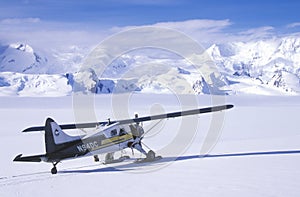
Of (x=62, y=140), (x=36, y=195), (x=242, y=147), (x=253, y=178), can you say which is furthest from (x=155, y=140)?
(x=36, y=195)

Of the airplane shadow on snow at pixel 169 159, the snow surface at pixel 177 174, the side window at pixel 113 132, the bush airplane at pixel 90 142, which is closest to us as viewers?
the snow surface at pixel 177 174

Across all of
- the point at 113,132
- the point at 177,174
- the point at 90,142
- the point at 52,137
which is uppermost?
the point at 52,137

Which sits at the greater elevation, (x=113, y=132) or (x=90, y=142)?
(x=113, y=132)

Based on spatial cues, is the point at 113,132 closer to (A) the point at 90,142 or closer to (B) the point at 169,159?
(A) the point at 90,142

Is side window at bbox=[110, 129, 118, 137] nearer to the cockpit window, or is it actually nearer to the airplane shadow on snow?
the cockpit window

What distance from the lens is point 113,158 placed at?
61.9ft

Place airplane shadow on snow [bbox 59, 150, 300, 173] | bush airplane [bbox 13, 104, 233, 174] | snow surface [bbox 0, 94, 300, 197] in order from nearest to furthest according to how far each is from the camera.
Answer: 1. snow surface [bbox 0, 94, 300, 197]
2. bush airplane [bbox 13, 104, 233, 174]
3. airplane shadow on snow [bbox 59, 150, 300, 173]

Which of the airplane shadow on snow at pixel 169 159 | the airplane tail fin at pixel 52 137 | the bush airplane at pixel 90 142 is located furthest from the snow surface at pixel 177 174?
the airplane tail fin at pixel 52 137

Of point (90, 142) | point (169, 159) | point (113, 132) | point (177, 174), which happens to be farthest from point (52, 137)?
point (169, 159)

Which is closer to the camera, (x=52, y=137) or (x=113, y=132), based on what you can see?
(x=52, y=137)

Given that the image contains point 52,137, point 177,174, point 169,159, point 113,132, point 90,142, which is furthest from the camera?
point 169,159

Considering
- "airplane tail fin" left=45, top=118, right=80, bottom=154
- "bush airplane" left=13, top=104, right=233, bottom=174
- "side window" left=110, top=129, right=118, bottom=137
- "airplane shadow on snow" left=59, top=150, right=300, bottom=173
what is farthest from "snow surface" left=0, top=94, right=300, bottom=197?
"side window" left=110, top=129, right=118, bottom=137

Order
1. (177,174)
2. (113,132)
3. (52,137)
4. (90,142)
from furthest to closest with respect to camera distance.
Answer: (113,132), (90,142), (52,137), (177,174)

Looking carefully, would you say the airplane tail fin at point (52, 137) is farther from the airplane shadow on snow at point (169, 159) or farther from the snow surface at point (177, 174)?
the airplane shadow on snow at point (169, 159)
